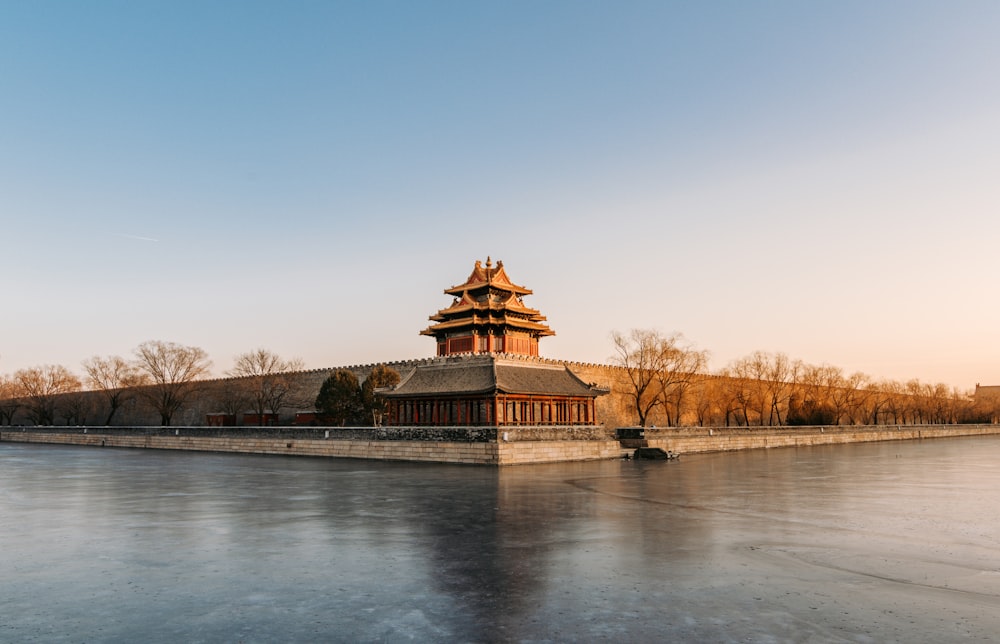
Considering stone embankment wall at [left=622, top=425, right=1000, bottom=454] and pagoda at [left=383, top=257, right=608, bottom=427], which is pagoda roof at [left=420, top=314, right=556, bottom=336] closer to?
pagoda at [left=383, top=257, right=608, bottom=427]

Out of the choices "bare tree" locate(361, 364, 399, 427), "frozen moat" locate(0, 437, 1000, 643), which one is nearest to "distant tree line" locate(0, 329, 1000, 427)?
"bare tree" locate(361, 364, 399, 427)

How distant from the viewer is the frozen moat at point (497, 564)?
754cm

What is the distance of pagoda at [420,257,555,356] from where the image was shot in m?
48.5

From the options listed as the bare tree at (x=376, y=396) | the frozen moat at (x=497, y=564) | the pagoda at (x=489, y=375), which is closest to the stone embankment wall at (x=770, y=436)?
the pagoda at (x=489, y=375)

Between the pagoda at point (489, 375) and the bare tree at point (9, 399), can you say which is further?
the bare tree at point (9, 399)

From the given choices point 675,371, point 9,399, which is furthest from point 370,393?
point 9,399

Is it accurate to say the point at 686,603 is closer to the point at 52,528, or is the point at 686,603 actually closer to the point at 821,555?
the point at 821,555

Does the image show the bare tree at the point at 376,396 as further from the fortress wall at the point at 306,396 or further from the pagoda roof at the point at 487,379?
the pagoda roof at the point at 487,379

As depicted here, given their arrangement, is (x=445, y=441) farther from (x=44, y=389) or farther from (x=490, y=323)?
(x=44, y=389)

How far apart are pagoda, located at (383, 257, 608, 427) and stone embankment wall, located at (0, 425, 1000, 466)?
189cm

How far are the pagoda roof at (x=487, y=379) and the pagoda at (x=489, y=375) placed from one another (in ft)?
0.18

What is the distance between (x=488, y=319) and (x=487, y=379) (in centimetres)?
977

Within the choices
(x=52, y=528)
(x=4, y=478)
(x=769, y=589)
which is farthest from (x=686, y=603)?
(x=4, y=478)

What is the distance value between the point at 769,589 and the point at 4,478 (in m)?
27.9
